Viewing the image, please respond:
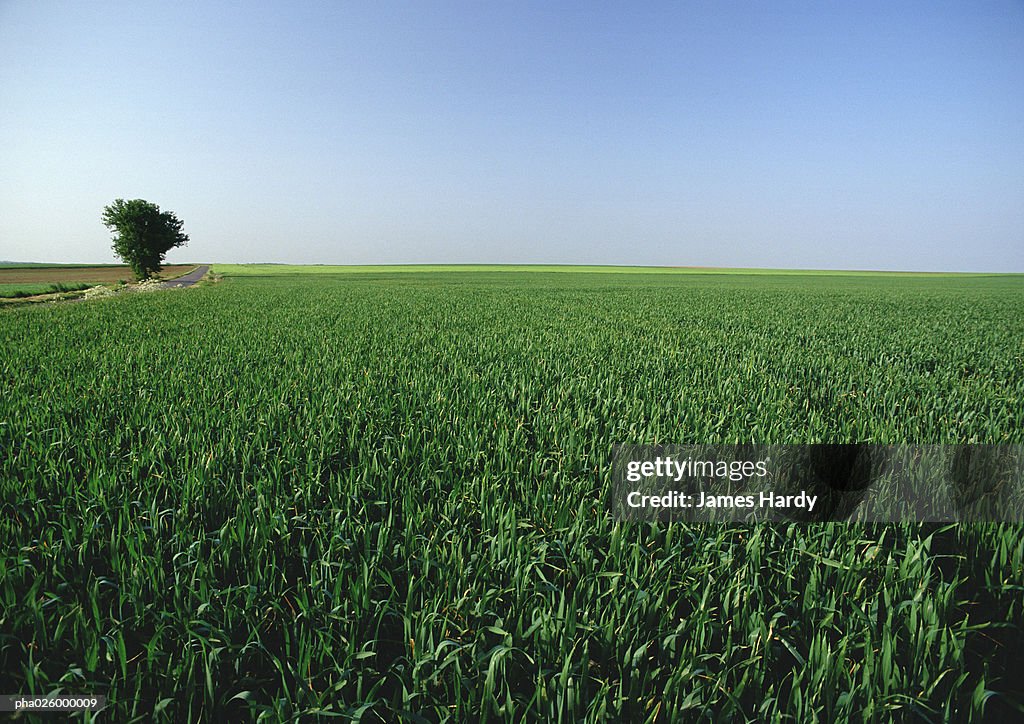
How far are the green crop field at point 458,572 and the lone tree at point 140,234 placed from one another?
7582 centimetres

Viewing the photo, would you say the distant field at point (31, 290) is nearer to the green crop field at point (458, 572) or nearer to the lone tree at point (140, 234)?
the lone tree at point (140, 234)

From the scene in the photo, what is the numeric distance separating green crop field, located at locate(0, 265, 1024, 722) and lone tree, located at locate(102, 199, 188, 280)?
75.8 metres

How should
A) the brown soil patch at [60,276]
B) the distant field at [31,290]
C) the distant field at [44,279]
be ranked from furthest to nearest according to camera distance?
1. the brown soil patch at [60,276]
2. the distant field at [44,279]
3. the distant field at [31,290]

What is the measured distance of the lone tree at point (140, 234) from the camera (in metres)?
64.0

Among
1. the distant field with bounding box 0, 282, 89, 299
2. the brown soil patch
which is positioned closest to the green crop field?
the distant field with bounding box 0, 282, 89, 299

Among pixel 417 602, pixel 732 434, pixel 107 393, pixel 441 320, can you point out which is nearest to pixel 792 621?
pixel 417 602

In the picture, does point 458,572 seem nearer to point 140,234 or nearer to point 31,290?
point 31,290

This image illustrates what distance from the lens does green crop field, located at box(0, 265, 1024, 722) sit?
5.96 ft

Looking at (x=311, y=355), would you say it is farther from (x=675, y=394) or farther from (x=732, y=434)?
(x=732, y=434)

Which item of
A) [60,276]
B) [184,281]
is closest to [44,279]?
[60,276]

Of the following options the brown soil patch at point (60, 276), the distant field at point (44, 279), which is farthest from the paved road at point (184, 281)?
the distant field at point (44, 279)

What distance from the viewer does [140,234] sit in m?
64.8

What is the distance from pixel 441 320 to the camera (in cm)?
1521

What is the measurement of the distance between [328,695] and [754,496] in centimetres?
291
